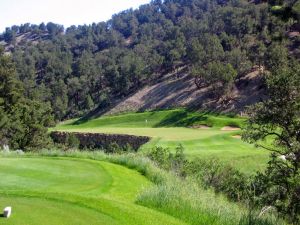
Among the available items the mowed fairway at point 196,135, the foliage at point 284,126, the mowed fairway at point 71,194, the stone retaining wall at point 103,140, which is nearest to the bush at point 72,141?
the stone retaining wall at point 103,140

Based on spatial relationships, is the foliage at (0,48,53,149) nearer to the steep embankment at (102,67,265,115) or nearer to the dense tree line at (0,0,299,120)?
the dense tree line at (0,0,299,120)

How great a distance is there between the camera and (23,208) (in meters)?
9.25

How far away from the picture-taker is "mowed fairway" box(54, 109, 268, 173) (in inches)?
1336

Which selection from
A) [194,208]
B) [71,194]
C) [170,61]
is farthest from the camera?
[170,61]

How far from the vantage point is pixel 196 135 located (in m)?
52.9

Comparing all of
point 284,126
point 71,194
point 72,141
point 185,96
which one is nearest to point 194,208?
point 71,194

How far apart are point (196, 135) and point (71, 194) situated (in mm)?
42638

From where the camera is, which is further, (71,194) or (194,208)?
(194,208)

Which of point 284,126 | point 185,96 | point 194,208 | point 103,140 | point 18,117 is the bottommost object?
point 103,140

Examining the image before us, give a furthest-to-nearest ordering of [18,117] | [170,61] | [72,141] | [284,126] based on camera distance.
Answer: [170,61]
[72,141]
[18,117]
[284,126]

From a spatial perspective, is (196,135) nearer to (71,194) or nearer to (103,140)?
(103,140)

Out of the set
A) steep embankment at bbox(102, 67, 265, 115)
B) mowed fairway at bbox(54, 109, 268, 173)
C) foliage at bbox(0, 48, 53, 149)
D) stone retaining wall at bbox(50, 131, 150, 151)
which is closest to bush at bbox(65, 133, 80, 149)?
stone retaining wall at bbox(50, 131, 150, 151)

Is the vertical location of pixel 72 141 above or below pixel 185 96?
below

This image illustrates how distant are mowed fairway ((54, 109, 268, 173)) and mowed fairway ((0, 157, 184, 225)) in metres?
16.2
